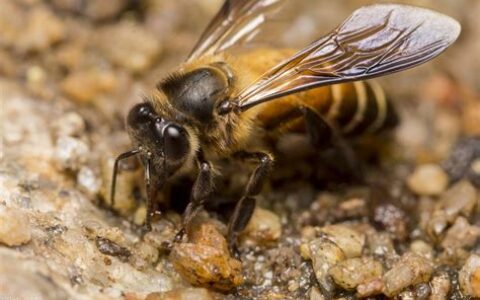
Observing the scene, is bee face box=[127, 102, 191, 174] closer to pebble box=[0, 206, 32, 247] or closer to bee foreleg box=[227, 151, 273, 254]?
bee foreleg box=[227, 151, 273, 254]

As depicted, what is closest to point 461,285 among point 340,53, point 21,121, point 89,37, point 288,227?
point 288,227

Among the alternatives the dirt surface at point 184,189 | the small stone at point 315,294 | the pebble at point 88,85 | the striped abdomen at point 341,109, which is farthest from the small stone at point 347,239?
the pebble at point 88,85

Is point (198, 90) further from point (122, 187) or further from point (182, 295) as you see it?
point (182, 295)

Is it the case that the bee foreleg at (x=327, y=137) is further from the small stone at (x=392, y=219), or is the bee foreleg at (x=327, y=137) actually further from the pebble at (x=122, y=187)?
the pebble at (x=122, y=187)

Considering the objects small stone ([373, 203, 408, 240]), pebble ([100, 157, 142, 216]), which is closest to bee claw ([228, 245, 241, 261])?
pebble ([100, 157, 142, 216])

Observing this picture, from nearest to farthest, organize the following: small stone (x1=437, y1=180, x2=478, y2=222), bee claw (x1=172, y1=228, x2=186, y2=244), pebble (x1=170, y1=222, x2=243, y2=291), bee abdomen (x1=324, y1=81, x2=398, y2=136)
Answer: pebble (x1=170, y1=222, x2=243, y2=291) < bee claw (x1=172, y1=228, x2=186, y2=244) < small stone (x1=437, y1=180, x2=478, y2=222) < bee abdomen (x1=324, y1=81, x2=398, y2=136)

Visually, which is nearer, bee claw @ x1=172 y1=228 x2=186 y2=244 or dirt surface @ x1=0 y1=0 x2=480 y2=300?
dirt surface @ x1=0 y1=0 x2=480 y2=300
